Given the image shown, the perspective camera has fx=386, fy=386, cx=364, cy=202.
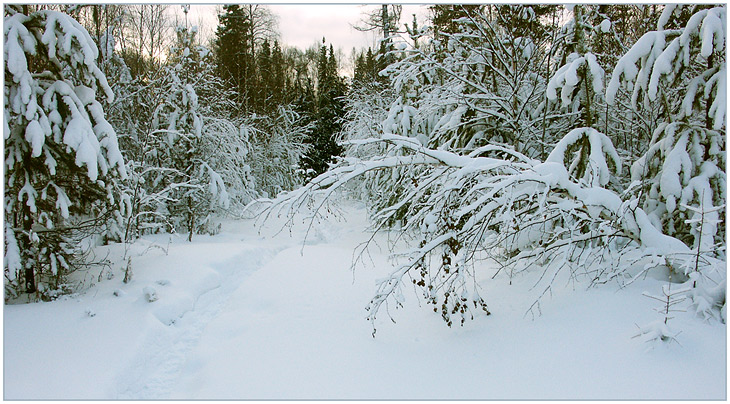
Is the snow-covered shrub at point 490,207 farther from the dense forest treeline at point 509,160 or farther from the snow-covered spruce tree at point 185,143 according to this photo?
the snow-covered spruce tree at point 185,143

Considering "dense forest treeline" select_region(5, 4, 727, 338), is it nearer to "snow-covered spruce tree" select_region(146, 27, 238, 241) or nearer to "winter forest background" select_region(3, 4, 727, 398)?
"winter forest background" select_region(3, 4, 727, 398)

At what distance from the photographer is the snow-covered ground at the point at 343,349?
9.57 ft

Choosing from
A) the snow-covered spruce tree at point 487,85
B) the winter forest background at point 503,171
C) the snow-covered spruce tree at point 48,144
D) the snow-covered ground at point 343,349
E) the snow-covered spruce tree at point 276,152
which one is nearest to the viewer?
the snow-covered ground at point 343,349

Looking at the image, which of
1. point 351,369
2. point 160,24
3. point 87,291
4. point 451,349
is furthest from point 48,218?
point 160,24

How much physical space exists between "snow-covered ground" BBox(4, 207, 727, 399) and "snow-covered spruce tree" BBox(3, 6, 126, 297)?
0.70 metres

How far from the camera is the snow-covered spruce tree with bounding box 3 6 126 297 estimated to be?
4.44 m

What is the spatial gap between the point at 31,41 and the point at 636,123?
829cm

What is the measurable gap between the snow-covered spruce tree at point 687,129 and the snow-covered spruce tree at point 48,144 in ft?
20.0

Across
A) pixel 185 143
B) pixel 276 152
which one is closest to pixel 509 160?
pixel 185 143

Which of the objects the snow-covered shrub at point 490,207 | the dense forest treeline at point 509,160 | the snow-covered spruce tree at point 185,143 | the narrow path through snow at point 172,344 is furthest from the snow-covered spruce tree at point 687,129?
the snow-covered spruce tree at point 185,143

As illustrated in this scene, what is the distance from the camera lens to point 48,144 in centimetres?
492

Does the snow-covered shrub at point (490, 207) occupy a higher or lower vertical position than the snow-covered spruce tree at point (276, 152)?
lower

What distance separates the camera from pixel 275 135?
1845cm

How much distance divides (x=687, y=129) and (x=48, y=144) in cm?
744
